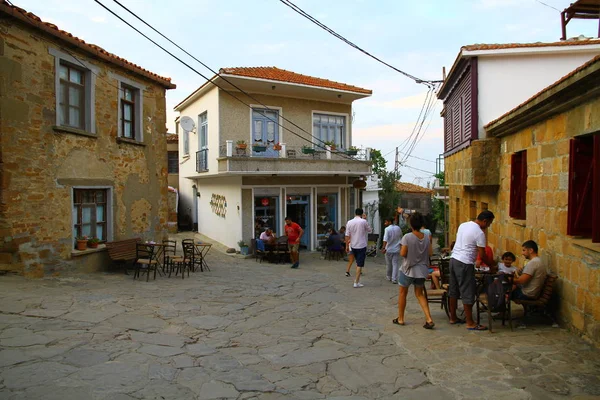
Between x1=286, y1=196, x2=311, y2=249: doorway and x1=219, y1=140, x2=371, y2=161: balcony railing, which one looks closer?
x1=219, y1=140, x2=371, y2=161: balcony railing

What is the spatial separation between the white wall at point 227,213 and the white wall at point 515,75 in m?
9.88

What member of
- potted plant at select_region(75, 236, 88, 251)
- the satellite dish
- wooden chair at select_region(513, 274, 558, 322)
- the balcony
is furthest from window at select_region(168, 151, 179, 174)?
wooden chair at select_region(513, 274, 558, 322)

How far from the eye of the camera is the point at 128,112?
1256cm

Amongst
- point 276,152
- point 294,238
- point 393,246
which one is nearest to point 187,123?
point 276,152

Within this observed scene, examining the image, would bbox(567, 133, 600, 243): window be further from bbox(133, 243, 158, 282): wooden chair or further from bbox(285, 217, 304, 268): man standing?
bbox(285, 217, 304, 268): man standing

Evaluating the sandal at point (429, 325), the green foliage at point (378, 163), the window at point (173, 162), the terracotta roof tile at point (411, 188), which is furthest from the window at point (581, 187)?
the terracotta roof tile at point (411, 188)

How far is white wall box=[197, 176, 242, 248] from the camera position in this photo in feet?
58.6

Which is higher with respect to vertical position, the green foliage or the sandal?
the green foliage

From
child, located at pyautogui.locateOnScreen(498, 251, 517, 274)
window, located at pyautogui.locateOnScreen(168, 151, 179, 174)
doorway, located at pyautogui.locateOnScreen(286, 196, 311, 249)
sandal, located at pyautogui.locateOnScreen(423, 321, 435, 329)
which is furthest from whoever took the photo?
window, located at pyautogui.locateOnScreen(168, 151, 179, 174)

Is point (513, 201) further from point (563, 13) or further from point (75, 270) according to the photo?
point (75, 270)

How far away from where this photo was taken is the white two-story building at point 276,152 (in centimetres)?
1736

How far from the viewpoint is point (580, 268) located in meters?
5.63

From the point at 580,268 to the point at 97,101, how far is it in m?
10.5

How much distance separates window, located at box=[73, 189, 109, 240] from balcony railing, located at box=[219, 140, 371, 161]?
6.05 metres
